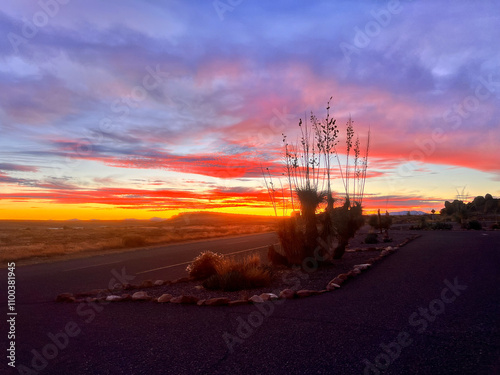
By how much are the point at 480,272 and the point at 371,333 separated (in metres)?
8.03

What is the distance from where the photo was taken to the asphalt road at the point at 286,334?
5.50 meters

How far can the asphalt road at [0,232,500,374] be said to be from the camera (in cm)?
550

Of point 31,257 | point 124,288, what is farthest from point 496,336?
point 31,257

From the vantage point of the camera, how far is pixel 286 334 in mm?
6789

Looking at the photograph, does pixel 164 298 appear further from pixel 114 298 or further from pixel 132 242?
pixel 132 242

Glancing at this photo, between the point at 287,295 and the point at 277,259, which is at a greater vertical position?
the point at 277,259

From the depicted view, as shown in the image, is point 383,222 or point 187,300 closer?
point 187,300

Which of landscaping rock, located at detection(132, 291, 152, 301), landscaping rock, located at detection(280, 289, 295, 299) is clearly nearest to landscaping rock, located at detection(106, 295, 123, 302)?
landscaping rock, located at detection(132, 291, 152, 301)

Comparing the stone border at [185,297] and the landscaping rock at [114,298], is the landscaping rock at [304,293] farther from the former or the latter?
the landscaping rock at [114,298]

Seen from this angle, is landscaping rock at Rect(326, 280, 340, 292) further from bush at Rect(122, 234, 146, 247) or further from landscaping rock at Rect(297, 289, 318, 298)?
bush at Rect(122, 234, 146, 247)

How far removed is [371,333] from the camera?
263 inches

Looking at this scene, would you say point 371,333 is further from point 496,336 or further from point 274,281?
point 274,281

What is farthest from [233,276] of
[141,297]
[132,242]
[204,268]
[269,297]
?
[132,242]

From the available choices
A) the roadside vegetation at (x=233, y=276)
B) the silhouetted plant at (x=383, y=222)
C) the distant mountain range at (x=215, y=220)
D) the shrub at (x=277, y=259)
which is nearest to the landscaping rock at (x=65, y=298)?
the roadside vegetation at (x=233, y=276)
